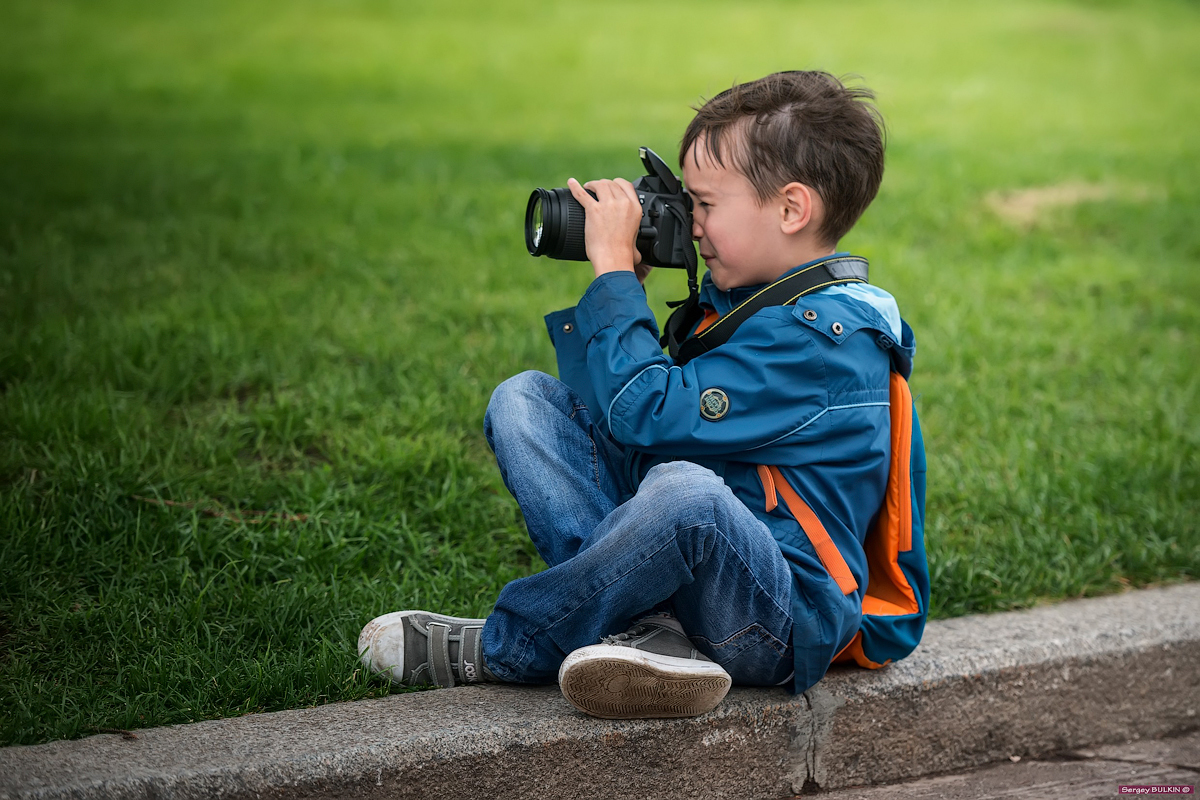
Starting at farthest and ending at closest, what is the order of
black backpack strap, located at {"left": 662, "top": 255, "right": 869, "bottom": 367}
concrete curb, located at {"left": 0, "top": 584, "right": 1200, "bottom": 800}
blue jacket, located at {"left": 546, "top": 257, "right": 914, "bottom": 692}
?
black backpack strap, located at {"left": 662, "top": 255, "right": 869, "bottom": 367}, blue jacket, located at {"left": 546, "top": 257, "right": 914, "bottom": 692}, concrete curb, located at {"left": 0, "top": 584, "right": 1200, "bottom": 800}

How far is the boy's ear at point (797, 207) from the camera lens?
2125mm

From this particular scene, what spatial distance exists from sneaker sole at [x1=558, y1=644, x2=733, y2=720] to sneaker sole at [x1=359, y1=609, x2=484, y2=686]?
393 mm

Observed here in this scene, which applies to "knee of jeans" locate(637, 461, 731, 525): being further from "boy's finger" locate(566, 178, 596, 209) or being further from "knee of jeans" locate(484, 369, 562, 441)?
"boy's finger" locate(566, 178, 596, 209)

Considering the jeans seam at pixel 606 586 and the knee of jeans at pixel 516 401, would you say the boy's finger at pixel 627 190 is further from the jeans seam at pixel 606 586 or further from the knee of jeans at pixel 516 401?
the jeans seam at pixel 606 586

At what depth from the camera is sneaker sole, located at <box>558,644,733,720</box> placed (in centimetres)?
185

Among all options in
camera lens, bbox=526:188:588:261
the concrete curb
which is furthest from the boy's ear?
the concrete curb

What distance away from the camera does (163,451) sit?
2.96m

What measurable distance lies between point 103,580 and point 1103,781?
2.16m

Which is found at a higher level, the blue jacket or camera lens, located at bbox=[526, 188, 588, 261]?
camera lens, located at bbox=[526, 188, 588, 261]

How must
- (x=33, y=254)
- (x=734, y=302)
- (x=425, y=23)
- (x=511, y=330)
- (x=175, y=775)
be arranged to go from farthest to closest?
(x=425, y=23) → (x=33, y=254) → (x=511, y=330) → (x=734, y=302) → (x=175, y=775)

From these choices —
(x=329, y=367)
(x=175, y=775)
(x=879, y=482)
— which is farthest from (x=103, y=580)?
(x=879, y=482)

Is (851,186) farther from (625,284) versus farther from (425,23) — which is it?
(425,23)

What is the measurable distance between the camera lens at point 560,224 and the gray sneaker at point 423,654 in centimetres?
74

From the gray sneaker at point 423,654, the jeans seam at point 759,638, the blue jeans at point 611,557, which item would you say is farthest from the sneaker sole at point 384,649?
the jeans seam at point 759,638
